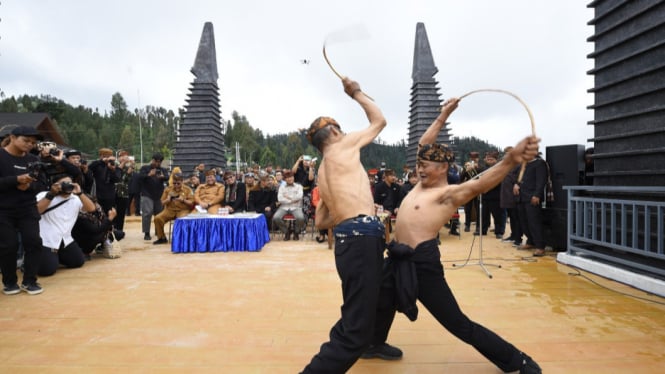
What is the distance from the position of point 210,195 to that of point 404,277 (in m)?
6.66

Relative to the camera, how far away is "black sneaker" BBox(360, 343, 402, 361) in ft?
8.59

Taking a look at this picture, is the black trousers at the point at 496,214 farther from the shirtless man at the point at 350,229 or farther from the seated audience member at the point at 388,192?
the shirtless man at the point at 350,229

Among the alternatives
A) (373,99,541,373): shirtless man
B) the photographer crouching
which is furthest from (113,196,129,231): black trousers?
(373,99,541,373): shirtless man

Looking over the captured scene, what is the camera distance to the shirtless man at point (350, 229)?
2021mm

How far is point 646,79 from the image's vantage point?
175 inches

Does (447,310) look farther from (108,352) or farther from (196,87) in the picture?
(196,87)

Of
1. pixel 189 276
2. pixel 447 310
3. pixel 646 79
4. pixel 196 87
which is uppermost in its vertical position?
pixel 196 87

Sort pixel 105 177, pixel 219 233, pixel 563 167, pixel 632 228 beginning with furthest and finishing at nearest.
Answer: pixel 105 177, pixel 219 233, pixel 563 167, pixel 632 228

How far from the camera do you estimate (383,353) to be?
2.62 metres

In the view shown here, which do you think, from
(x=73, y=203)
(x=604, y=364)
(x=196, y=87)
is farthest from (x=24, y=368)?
(x=196, y=87)

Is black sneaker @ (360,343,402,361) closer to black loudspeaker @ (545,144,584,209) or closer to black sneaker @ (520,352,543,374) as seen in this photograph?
black sneaker @ (520,352,543,374)

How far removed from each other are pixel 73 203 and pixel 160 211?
3253 mm

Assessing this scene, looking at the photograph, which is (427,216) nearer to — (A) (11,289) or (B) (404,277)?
(B) (404,277)

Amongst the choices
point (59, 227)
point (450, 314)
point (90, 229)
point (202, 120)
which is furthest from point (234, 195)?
point (450, 314)
